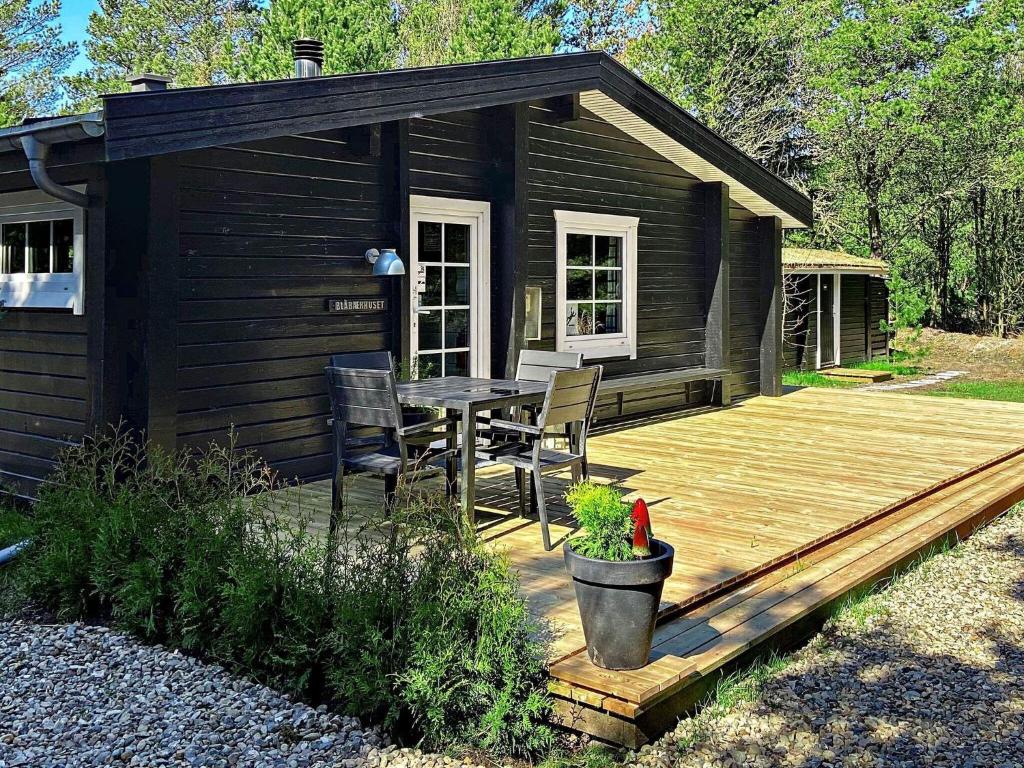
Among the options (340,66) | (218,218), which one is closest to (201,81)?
(340,66)

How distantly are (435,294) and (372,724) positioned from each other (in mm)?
4428

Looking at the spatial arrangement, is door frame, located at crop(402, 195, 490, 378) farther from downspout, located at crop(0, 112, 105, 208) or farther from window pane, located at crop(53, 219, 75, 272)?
downspout, located at crop(0, 112, 105, 208)

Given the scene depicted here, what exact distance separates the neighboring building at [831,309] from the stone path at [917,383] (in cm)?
165

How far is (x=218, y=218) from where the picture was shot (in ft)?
18.2

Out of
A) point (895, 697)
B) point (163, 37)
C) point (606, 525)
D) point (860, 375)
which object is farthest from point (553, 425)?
point (163, 37)

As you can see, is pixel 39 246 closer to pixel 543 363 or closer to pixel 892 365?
pixel 543 363

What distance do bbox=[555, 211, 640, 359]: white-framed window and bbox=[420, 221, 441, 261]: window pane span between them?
1.30m

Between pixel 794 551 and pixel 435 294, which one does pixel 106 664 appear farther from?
pixel 435 294

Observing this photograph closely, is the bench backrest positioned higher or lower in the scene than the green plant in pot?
higher

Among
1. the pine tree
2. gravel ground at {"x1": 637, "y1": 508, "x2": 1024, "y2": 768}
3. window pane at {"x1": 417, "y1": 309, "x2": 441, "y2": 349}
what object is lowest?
gravel ground at {"x1": 637, "y1": 508, "x2": 1024, "y2": 768}

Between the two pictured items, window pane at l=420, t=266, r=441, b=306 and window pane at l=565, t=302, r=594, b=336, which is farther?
window pane at l=565, t=302, r=594, b=336

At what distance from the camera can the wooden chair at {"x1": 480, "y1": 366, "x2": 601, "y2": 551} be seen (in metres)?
4.76

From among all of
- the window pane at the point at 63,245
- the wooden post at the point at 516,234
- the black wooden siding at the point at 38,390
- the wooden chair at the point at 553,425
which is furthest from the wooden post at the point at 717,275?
the black wooden siding at the point at 38,390

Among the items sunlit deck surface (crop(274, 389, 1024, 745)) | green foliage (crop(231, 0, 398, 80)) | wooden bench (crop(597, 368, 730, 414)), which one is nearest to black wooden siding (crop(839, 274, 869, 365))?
sunlit deck surface (crop(274, 389, 1024, 745))
